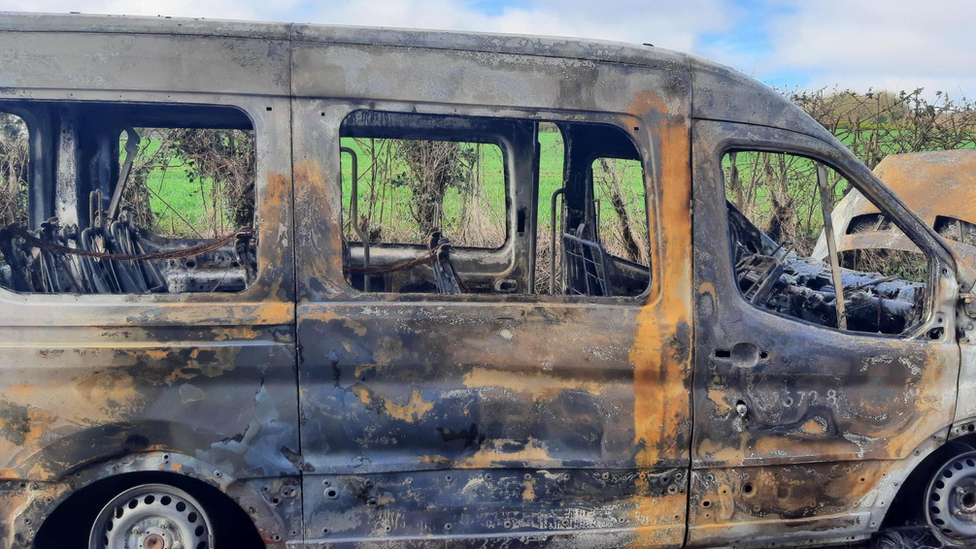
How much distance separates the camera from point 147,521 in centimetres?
243

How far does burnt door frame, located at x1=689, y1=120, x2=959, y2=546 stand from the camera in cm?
263

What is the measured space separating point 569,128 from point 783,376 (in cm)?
182

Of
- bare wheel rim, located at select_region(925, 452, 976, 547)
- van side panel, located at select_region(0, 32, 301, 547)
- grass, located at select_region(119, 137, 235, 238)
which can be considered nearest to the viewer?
van side panel, located at select_region(0, 32, 301, 547)

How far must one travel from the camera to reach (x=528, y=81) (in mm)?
2502

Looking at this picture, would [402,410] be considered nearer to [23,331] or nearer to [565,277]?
[23,331]

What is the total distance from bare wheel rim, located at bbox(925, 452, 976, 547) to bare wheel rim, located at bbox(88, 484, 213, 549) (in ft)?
9.95

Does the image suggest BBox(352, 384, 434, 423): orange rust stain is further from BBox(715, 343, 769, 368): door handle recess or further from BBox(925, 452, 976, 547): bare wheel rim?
BBox(925, 452, 976, 547): bare wheel rim

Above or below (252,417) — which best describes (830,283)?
above

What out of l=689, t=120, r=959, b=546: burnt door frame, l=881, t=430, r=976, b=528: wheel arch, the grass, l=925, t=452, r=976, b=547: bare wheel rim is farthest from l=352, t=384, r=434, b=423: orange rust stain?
the grass

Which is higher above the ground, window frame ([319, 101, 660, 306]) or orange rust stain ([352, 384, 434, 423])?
window frame ([319, 101, 660, 306])

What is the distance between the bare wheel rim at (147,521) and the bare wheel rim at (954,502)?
3.03 m

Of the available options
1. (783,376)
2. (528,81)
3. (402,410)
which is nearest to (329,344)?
(402,410)

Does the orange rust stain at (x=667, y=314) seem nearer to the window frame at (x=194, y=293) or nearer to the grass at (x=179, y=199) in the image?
the window frame at (x=194, y=293)

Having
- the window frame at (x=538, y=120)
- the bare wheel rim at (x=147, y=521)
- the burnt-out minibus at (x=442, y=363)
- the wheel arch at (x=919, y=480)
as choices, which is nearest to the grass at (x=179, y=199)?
the burnt-out minibus at (x=442, y=363)
